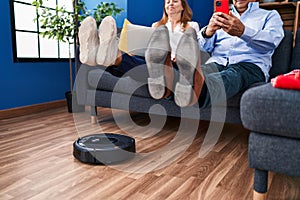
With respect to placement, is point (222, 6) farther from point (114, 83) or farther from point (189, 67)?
point (114, 83)

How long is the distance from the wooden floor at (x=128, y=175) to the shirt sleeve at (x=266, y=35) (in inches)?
22.2

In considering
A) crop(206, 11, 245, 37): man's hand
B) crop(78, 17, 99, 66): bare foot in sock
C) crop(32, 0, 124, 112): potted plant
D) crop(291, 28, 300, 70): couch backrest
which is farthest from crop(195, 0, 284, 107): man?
crop(32, 0, 124, 112): potted plant

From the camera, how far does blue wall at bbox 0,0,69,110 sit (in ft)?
6.94

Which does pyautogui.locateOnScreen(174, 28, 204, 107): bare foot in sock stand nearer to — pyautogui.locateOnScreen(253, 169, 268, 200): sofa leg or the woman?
the woman

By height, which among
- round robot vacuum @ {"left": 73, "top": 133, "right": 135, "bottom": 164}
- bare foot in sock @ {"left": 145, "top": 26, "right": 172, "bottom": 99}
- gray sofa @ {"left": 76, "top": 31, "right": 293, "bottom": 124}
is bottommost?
round robot vacuum @ {"left": 73, "top": 133, "right": 135, "bottom": 164}

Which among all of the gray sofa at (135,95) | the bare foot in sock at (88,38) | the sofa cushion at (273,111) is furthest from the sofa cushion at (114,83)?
the sofa cushion at (273,111)

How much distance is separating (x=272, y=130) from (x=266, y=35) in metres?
0.76

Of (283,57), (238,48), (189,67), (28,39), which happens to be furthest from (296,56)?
(28,39)

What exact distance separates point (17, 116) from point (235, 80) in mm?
1789

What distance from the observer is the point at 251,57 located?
4.84 ft

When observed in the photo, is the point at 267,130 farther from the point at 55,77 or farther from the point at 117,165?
the point at 55,77

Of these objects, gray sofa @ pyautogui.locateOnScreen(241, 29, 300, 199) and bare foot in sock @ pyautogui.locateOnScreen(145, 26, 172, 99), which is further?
bare foot in sock @ pyautogui.locateOnScreen(145, 26, 172, 99)

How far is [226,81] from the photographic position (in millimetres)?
1209

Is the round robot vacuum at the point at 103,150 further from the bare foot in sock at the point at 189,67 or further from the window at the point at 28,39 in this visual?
the window at the point at 28,39
